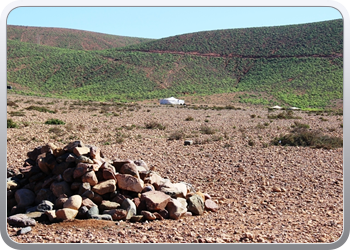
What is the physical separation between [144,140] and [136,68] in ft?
192

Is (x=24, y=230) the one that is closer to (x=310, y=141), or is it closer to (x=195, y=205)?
(x=195, y=205)

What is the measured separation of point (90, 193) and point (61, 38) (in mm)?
114863

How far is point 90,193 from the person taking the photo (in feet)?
17.9

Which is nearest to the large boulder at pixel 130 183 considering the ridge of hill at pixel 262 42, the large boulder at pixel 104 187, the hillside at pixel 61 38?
the large boulder at pixel 104 187

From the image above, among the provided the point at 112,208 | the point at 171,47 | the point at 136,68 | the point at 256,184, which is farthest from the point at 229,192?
the point at 171,47

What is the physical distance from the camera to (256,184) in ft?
23.9

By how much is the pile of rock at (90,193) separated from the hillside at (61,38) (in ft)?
351

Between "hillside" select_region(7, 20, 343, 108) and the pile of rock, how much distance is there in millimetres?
45886

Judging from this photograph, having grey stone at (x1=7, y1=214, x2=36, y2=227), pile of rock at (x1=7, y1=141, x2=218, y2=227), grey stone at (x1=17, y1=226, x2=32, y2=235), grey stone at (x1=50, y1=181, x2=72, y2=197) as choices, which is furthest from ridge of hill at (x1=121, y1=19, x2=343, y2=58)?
grey stone at (x1=17, y1=226, x2=32, y2=235)

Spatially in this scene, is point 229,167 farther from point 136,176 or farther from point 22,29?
point 22,29

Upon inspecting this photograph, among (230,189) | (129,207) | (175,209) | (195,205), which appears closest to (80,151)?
(129,207)

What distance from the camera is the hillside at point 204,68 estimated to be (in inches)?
2259

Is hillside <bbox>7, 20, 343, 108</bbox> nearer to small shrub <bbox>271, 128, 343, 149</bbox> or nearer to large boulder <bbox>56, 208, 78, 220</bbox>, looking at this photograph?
small shrub <bbox>271, 128, 343, 149</bbox>

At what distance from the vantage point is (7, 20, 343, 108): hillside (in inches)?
2259
